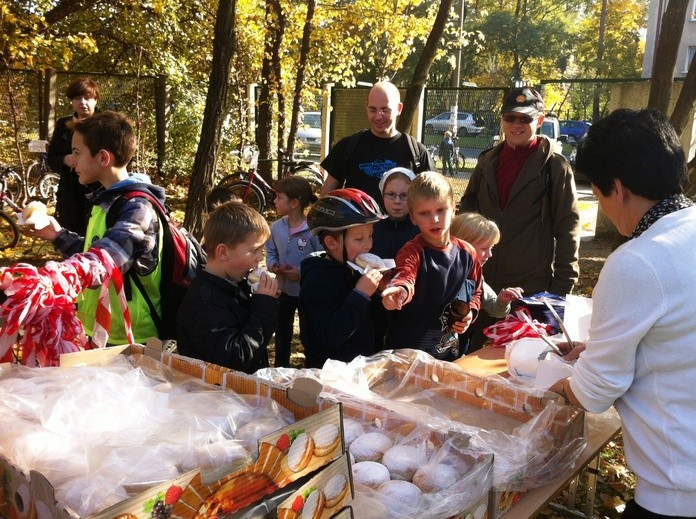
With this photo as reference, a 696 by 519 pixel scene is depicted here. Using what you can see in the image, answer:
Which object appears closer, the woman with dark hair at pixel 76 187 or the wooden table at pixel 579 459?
the wooden table at pixel 579 459

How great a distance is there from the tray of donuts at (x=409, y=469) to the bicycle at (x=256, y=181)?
8543mm

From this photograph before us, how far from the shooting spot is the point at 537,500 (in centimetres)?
170

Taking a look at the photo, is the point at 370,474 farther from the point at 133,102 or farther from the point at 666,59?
the point at 133,102

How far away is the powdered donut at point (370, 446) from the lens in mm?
1684

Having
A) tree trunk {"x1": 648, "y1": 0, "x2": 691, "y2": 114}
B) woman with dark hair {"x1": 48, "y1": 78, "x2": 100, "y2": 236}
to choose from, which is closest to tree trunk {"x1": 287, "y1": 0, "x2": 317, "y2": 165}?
tree trunk {"x1": 648, "y1": 0, "x2": 691, "y2": 114}

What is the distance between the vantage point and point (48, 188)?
11.0m

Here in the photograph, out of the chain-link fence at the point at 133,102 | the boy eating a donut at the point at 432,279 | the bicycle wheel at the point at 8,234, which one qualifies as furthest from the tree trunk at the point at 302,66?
the boy eating a donut at the point at 432,279

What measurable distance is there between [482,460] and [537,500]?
248 millimetres

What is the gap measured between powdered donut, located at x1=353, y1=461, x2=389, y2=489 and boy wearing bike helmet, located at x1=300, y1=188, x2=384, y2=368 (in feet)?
2.64

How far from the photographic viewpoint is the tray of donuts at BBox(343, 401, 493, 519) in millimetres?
1461

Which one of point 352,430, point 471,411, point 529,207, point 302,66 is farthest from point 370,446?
point 302,66

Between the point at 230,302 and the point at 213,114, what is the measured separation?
14.2 ft

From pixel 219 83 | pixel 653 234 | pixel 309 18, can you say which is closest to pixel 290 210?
pixel 219 83

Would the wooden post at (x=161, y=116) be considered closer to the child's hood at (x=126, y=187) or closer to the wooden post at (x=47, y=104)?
the wooden post at (x=47, y=104)
